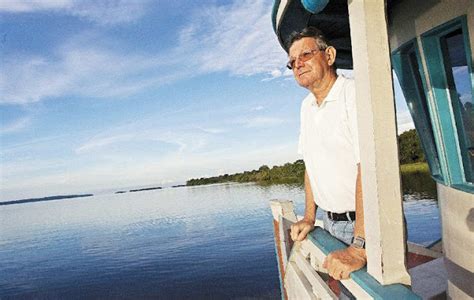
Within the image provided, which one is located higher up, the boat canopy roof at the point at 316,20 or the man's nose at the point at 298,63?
the boat canopy roof at the point at 316,20

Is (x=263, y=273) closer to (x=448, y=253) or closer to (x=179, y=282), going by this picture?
(x=179, y=282)

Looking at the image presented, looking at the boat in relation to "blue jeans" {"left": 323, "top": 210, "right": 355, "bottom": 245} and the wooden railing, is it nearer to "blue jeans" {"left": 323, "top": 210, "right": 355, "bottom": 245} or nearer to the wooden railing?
the wooden railing

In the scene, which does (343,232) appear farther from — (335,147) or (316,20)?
(316,20)

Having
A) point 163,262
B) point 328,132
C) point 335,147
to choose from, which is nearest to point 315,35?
point 328,132

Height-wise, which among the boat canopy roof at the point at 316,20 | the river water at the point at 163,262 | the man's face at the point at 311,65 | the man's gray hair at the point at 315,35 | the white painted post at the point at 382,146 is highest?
the boat canopy roof at the point at 316,20

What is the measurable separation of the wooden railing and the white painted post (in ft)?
0.27

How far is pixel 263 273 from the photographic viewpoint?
59.8 ft

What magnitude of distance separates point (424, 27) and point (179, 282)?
17.4 meters

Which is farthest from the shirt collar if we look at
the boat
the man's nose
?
the boat

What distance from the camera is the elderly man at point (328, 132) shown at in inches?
101

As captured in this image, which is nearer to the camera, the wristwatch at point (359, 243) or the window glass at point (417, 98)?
the wristwatch at point (359, 243)

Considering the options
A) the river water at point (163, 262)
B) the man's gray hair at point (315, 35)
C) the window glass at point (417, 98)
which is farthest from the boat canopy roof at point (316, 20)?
the river water at point (163, 262)

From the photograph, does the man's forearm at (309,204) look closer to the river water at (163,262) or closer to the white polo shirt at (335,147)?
the white polo shirt at (335,147)

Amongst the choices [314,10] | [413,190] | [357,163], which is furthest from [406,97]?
[413,190]
